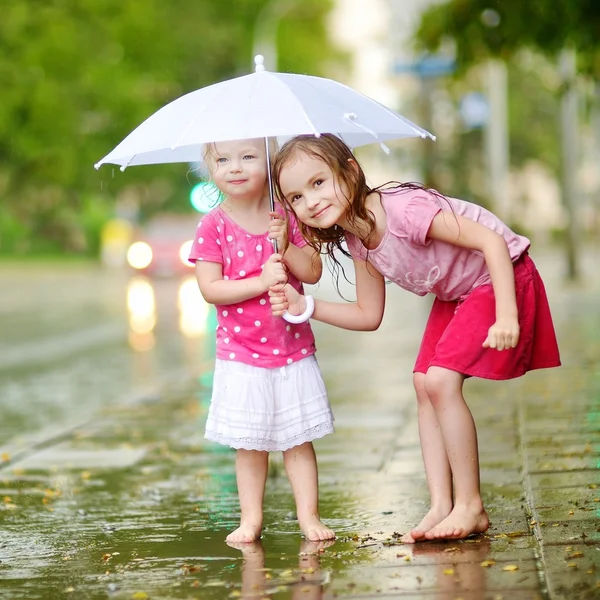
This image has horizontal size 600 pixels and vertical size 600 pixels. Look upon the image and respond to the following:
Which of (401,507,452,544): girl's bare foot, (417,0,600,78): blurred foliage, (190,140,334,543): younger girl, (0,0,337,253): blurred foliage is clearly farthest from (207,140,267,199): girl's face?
(0,0,337,253): blurred foliage

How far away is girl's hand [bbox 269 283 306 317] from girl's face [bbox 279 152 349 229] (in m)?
0.26

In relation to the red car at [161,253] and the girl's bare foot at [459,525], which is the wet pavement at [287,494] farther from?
the red car at [161,253]

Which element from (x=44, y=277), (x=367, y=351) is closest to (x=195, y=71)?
(x=44, y=277)

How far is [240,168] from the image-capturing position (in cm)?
484

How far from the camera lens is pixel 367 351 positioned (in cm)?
1334

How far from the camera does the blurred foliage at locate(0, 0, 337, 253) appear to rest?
37.0 m

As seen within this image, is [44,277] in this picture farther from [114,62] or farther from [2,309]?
[2,309]

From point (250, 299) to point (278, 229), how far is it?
12.5 inches

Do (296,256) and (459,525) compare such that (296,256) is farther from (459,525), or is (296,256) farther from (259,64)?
(459,525)

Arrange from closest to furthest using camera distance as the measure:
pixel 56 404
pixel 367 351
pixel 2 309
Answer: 1. pixel 56 404
2. pixel 367 351
3. pixel 2 309

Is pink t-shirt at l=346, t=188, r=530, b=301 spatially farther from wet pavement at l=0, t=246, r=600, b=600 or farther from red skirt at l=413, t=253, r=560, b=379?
wet pavement at l=0, t=246, r=600, b=600

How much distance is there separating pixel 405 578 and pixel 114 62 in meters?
37.5

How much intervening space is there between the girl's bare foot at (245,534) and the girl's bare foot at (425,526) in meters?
0.54

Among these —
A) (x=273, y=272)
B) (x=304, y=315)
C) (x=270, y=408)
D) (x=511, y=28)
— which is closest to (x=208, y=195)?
(x=273, y=272)
